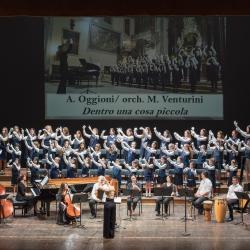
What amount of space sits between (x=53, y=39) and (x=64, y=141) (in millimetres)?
3927

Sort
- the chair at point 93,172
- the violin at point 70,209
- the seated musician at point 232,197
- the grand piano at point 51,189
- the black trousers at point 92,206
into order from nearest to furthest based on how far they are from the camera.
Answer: the violin at point 70,209, the seated musician at point 232,197, the grand piano at point 51,189, the black trousers at point 92,206, the chair at point 93,172

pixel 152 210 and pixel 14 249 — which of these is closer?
pixel 14 249

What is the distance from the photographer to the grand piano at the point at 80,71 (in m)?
21.2

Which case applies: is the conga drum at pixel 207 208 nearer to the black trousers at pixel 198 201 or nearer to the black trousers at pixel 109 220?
the black trousers at pixel 198 201

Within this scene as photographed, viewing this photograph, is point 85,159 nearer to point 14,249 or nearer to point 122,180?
point 122,180

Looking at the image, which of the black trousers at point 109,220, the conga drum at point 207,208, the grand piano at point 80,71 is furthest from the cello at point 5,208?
the grand piano at point 80,71

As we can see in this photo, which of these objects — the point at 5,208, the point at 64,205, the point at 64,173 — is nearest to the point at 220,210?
the point at 64,205

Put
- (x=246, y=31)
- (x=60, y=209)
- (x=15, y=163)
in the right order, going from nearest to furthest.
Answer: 1. (x=60, y=209)
2. (x=15, y=163)
3. (x=246, y=31)

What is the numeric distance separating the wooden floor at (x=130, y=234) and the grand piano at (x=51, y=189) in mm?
403

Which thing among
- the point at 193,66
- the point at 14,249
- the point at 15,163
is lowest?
the point at 14,249

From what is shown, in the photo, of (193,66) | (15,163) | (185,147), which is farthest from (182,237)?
(193,66)

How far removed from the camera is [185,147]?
59.3 feet

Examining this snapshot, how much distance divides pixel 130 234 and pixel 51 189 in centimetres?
259

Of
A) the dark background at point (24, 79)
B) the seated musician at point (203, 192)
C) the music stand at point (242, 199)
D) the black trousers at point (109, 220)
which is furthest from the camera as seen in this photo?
the dark background at point (24, 79)
